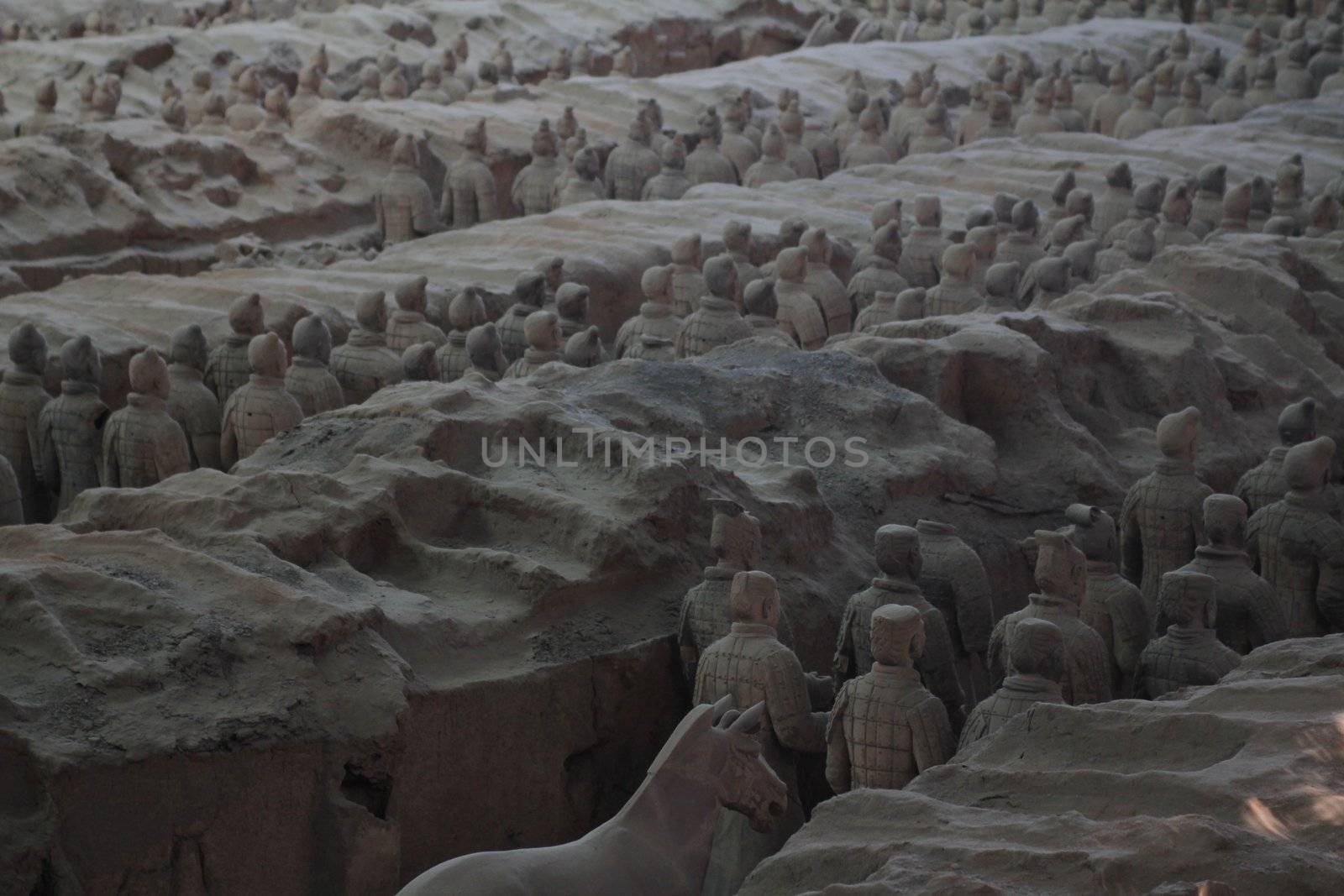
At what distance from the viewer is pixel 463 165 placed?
12297 millimetres

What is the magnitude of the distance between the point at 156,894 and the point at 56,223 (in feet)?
23.9

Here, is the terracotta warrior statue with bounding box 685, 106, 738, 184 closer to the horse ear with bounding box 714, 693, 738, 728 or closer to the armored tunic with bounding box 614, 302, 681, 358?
the armored tunic with bounding box 614, 302, 681, 358

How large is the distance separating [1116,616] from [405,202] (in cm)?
733

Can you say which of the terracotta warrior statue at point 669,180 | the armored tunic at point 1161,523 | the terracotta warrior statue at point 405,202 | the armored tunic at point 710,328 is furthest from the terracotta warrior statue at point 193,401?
the terracotta warrior statue at point 669,180

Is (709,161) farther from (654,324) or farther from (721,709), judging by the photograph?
(721,709)

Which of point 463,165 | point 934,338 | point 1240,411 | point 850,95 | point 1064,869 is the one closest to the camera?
point 1064,869

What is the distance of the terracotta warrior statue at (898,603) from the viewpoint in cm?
529

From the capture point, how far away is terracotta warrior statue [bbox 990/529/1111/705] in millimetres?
5102

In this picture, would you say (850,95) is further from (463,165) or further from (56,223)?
(56,223)

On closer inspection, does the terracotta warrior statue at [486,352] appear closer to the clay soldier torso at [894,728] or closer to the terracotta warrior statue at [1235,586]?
the terracotta warrior statue at [1235,586]

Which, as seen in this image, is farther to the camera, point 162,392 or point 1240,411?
point 1240,411

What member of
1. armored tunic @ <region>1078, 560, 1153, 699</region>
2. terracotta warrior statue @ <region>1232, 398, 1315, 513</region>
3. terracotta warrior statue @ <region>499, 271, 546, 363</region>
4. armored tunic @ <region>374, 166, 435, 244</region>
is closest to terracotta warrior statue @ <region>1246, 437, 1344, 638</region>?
terracotta warrior statue @ <region>1232, 398, 1315, 513</region>

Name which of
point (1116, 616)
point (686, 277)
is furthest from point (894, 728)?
point (686, 277)

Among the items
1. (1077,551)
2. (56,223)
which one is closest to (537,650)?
(1077,551)
